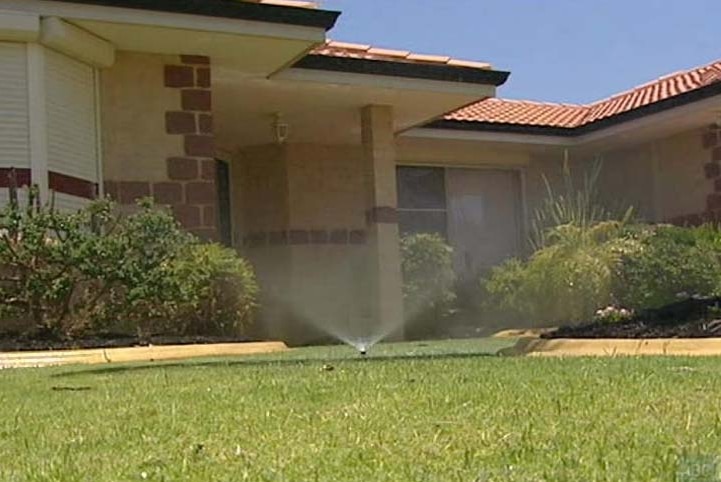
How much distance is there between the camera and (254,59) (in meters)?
12.5

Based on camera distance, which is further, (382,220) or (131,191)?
(382,220)

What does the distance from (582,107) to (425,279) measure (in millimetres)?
6728

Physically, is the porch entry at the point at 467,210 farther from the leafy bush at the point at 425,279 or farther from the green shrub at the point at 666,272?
the green shrub at the point at 666,272

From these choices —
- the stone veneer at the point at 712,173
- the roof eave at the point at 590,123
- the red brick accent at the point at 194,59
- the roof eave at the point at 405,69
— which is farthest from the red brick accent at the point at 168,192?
the stone veneer at the point at 712,173

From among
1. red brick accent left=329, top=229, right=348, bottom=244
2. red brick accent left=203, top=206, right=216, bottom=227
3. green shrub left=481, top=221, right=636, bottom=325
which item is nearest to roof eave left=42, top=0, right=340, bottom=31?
red brick accent left=203, top=206, right=216, bottom=227

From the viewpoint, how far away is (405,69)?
45.9 feet

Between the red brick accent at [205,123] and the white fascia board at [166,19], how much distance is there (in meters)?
1.28

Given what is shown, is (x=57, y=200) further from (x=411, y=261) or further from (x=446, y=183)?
(x=446, y=183)

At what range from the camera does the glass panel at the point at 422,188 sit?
18.5 m

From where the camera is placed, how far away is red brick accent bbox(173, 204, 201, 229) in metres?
12.1

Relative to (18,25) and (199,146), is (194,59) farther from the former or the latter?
(18,25)

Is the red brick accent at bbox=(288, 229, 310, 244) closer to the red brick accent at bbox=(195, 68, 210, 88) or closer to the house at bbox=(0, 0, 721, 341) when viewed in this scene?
the house at bbox=(0, 0, 721, 341)

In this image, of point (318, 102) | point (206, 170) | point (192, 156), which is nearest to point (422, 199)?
point (318, 102)

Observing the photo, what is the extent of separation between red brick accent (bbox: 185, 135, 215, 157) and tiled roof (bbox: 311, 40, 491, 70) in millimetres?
2376
